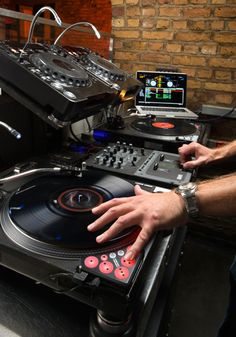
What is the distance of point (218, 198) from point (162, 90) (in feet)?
4.68

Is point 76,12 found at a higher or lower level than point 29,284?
higher

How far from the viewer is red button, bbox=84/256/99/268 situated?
1.70ft

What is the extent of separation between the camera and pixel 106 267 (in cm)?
52

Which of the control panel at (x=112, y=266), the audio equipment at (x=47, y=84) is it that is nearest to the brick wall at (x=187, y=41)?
the audio equipment at (x=47, y=84)

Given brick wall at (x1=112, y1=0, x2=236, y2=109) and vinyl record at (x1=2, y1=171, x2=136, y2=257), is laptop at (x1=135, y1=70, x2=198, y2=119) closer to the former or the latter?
brick wall at (x1=112, y1=0, x2=236, y2=109)

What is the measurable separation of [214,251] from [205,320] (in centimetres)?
65

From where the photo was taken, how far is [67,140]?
4.38 ft

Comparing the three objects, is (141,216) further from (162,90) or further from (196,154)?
(162,90)

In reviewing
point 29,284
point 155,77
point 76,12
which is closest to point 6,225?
point 29,284

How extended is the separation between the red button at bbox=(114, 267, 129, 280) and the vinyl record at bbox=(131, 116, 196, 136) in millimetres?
1003

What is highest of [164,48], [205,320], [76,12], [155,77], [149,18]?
[76,12]

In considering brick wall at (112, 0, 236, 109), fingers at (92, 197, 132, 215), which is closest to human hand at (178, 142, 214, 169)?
fingers at (92, 197, 132, 215)

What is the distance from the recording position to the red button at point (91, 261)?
52 cm

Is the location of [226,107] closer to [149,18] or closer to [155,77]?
[155,77]
